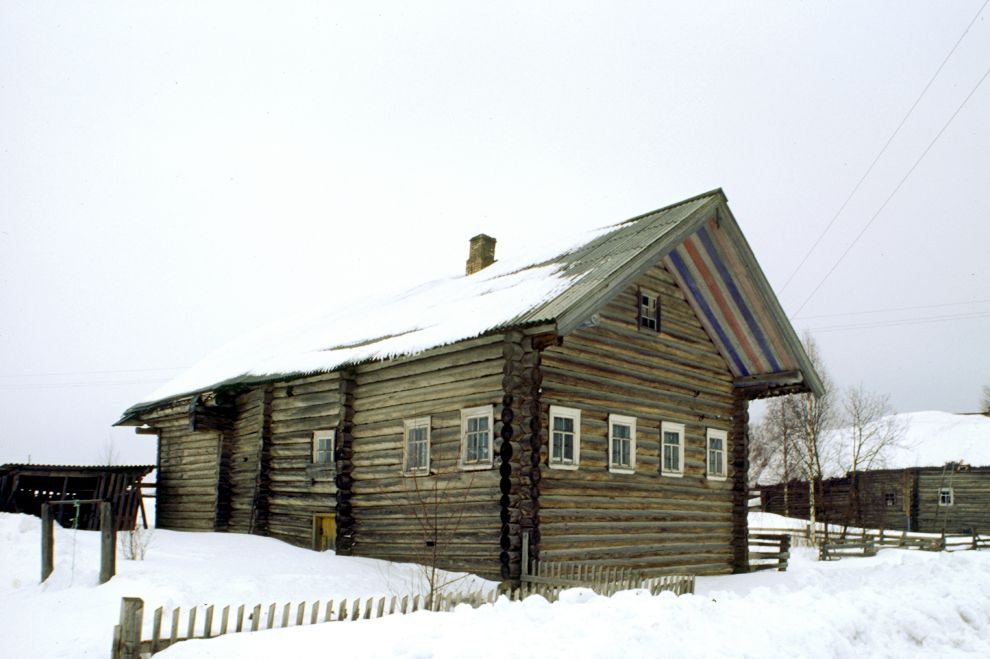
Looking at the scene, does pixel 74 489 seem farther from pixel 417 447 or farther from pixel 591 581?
pixel 591 581

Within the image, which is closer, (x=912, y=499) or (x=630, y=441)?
(x=630, y=441)

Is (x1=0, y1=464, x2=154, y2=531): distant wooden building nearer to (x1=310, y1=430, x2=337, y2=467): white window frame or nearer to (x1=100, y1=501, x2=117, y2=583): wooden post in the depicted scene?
(x1=310, y1=430, x2=337, y2=467): white window frame

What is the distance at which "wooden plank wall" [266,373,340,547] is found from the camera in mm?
18797

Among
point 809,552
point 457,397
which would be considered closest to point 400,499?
point 457,397

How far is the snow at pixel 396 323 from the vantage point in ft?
50.8

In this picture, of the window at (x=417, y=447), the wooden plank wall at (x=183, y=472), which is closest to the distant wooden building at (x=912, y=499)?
the wooden plank wall at (x=183, y=472)

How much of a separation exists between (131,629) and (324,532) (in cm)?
1108

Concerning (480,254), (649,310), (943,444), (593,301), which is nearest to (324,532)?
(649,310)

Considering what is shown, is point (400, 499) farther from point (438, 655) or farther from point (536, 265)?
point (438, 655)

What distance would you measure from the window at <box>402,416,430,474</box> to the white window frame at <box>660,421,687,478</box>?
5.06 metres

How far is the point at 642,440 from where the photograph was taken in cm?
1705

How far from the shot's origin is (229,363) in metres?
26.3

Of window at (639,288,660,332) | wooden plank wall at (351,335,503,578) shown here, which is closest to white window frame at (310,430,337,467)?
wooden plank wall at (351,335,503,578)

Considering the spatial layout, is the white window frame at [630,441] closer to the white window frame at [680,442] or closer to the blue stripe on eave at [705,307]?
the white window frame at [680,442]
